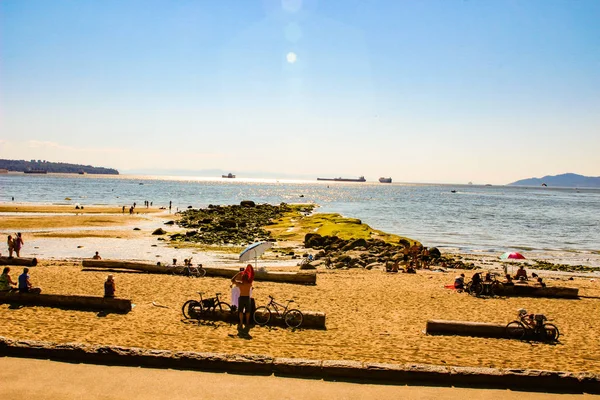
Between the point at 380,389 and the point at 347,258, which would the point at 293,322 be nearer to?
the point at 380,389

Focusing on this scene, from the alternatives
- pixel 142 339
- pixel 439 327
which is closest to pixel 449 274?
pixel 439 327

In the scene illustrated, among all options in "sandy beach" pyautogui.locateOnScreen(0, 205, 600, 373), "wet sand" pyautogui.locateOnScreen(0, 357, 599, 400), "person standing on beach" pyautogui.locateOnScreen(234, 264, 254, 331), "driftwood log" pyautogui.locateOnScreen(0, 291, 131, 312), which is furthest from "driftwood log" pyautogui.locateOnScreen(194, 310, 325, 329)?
"wet sand" pyautogui.locateOnScreen(0, 357, 599, 400)

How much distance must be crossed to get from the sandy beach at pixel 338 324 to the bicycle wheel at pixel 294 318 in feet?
1.44

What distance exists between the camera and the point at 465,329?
1491cm

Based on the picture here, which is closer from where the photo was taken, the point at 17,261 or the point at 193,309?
the point at 193,309

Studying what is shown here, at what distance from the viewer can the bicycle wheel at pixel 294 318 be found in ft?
49.0

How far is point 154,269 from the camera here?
24719 mm

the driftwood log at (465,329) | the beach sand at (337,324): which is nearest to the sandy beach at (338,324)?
the beach sand at (337,324)

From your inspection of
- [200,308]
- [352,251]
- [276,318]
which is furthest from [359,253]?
[200,308]

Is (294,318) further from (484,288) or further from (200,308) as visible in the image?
(484,288)

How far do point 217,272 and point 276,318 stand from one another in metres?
10.1

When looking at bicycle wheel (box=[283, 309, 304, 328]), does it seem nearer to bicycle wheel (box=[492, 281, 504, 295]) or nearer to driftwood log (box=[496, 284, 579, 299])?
bicycle wheel (box=[492, 281, 504, 295])

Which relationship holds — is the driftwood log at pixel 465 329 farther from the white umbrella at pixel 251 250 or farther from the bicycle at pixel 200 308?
the white umbrella at pixel 251 250

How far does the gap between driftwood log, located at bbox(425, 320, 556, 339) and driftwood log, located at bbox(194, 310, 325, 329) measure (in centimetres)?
352
